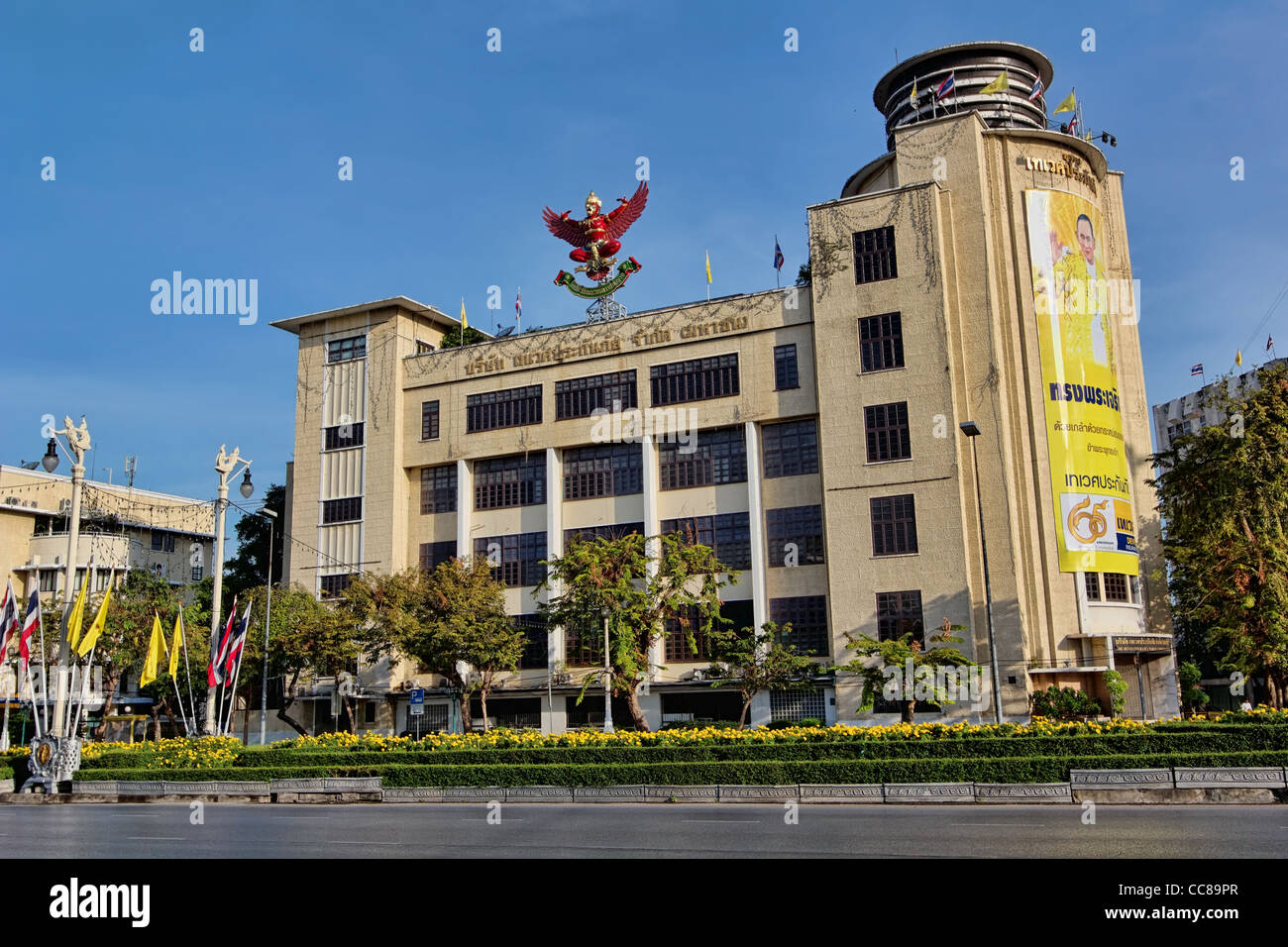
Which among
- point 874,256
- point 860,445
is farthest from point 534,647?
point 874,256

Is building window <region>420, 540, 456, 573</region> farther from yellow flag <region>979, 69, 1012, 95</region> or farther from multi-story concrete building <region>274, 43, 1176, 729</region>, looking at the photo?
yellow flag <region>979, 69, 1012, 95</region>

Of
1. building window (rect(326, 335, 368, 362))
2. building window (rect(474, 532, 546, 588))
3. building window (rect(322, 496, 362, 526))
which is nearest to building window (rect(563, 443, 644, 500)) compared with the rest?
building window (rect(474, 532, 546, 588))

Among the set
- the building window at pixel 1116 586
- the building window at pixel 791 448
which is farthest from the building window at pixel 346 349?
the building window at pixel 1116 586

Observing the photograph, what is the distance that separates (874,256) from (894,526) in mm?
11638

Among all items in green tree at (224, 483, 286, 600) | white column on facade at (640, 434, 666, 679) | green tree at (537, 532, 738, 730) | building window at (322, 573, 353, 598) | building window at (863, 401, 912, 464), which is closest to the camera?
green tree at (537, 532, 738, 730)

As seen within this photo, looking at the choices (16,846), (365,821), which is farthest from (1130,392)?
(16,846)

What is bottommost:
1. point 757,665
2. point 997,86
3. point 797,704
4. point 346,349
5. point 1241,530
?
→ point 797,704

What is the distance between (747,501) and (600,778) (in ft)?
70.0

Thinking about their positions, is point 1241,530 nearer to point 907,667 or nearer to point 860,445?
point 907,667

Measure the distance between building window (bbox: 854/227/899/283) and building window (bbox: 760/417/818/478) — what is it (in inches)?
260

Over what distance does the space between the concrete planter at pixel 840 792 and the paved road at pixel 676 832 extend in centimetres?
86

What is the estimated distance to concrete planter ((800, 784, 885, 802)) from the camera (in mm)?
25031

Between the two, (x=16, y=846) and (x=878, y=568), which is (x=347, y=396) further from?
(x=16, y=846)

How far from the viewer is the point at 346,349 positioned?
2255 inches
